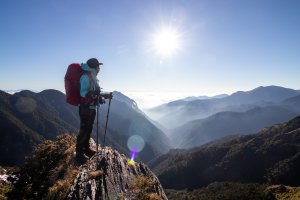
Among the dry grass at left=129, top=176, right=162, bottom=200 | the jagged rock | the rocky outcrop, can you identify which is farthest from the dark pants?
the dry grass at left=129, top=176, right=162, bottom=200

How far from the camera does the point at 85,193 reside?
26.8ft

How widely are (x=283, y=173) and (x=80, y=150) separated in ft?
530

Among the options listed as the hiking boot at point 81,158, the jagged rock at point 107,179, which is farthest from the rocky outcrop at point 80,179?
the hiking boot at point 81,158

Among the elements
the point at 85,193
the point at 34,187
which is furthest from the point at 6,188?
the point at 85,193

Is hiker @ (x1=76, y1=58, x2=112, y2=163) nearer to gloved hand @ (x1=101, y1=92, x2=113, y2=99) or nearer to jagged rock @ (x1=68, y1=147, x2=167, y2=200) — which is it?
gloved hand @ (x1=101, y1=92, x2=113, y2=99)

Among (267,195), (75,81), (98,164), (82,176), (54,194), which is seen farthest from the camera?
(267,195)

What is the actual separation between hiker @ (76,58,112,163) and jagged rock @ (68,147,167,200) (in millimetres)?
631

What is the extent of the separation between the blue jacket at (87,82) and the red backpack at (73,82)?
0.31 meters

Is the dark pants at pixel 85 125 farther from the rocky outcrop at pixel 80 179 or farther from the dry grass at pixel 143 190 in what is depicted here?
the dry grass at pixel 143 190

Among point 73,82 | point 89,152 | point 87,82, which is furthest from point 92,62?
point 89,152

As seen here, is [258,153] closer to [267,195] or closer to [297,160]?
[297,160]

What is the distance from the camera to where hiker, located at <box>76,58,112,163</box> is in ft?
38.7

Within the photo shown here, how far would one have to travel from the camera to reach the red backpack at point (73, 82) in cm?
1195

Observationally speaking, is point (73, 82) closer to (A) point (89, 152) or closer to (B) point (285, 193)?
(A) point (89, 152)
